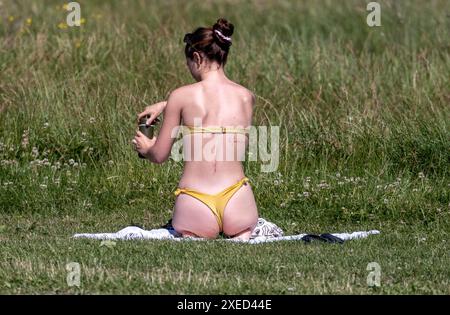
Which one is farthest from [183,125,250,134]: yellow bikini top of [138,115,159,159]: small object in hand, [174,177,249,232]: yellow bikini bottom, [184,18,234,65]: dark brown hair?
[184,18,234,65]: dark brown hair

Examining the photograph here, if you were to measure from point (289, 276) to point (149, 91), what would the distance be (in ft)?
15.9

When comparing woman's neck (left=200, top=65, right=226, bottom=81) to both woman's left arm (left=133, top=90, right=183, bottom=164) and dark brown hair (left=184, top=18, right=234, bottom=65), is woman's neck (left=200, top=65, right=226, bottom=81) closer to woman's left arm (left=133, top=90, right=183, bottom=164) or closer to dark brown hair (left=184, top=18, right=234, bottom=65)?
dark brown hair (left=184, top=18, right=234, bottom=65)

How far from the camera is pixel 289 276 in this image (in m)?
6.39

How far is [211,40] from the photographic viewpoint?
7.42 meters

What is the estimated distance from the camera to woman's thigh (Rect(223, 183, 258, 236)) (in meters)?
7.47

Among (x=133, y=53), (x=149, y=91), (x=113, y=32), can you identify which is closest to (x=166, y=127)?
(x=149, y=91)

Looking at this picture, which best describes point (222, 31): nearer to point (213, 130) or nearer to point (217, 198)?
point (213, 130)

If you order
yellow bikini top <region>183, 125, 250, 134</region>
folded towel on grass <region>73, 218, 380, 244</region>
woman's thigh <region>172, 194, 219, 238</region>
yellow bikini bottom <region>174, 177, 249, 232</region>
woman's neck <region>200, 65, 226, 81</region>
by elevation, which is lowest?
folded towel on grass <region>73, 218, 380, 244</region>

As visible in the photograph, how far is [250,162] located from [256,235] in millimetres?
1866

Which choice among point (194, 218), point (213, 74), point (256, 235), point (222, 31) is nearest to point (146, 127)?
point (213, 74)

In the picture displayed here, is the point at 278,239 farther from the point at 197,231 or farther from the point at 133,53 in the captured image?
the point at 133,53

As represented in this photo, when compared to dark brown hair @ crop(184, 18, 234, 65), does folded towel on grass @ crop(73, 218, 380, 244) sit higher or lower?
lower

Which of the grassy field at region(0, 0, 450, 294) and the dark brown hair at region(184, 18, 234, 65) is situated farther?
the dark brown hair at region(184, 18, 234, 65)

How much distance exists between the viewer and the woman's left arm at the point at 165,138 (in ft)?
24.3
